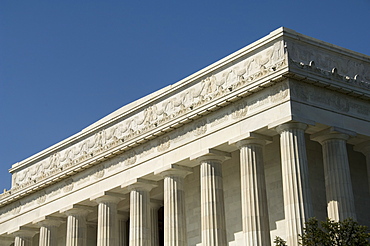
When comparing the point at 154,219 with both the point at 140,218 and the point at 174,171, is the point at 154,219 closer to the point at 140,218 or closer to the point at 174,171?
the point at 140,218

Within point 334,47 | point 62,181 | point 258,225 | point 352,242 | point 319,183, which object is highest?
point 334,47

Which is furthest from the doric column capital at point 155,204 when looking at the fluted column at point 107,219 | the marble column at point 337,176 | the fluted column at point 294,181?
the fluted column at point 294,181

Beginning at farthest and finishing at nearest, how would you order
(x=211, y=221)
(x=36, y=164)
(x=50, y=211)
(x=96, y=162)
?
(x=36, y=164), (x=50, y=211), (x=96, y=162), (x=211, y=221)

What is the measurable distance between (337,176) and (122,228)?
2907 centimetres

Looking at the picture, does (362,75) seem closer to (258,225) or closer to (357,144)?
(357,144)

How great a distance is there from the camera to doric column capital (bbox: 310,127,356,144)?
60.3 metres

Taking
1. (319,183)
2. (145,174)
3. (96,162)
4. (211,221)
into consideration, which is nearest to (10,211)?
(96,162)

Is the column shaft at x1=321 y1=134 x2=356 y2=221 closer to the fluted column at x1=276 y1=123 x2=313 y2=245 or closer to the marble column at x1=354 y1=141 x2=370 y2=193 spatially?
the fluted column at x1=276 y1=123 x2=313 y2=245

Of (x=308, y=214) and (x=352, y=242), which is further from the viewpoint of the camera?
(x=308, y=214)

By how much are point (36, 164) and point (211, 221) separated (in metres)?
30.2

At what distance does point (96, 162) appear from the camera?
7488 cm

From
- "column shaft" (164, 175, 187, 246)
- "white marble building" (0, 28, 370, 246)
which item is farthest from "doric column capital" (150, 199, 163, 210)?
"column shaft" (164, 175, 187, 246)

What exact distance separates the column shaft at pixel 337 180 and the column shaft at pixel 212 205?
8.85 metres

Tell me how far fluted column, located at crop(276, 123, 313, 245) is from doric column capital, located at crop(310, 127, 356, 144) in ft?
7.56
